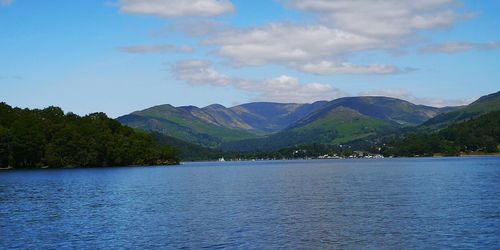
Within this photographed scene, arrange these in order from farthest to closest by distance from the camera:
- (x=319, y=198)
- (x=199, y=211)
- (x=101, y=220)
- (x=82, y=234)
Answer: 1. (x=319, y=198)
2. (x=199, y=211)
3. (x=101, y=220)
4. (x=82, y=234)

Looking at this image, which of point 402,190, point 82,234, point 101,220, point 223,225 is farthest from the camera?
point 402,190

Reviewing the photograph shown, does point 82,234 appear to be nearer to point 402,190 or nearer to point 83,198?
point 83,198

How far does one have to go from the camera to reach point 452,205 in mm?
71312

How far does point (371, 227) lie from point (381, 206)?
1843 centimetres

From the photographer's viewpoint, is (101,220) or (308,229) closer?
(308,229)

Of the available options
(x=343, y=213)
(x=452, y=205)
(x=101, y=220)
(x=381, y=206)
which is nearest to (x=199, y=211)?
(x=101, y=220)

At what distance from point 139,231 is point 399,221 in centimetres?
2690

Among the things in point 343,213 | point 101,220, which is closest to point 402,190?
point 343,213

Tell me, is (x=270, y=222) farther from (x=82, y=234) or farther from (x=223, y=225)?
(x=82, y=234)

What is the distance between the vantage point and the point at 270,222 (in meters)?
58.1

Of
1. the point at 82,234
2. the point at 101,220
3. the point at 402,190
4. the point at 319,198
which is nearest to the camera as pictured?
the point at 82,234

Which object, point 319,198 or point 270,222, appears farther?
point 319,198

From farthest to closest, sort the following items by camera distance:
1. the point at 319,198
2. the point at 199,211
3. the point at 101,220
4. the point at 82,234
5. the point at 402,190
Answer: the point at 402,190 < the point at 319,198 < the point at 199,211 < the point at 101,220 < the point at 82,234

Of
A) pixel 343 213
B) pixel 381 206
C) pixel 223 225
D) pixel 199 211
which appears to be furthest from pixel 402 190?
pixel 223 225
